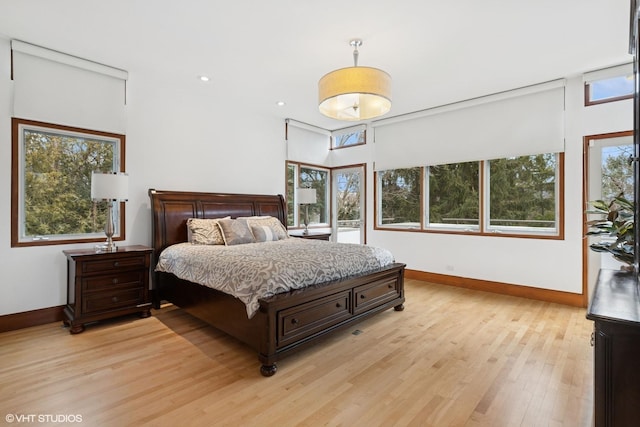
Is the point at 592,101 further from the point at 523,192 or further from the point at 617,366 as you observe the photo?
the point at 617,366

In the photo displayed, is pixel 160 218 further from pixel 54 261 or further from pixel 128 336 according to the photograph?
pixel 128 336

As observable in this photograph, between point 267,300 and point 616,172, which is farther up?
point 616,172

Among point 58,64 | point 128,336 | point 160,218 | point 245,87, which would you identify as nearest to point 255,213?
point 160,218

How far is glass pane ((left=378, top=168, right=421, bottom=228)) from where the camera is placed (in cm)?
536

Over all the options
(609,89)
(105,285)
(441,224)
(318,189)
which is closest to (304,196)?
(318,189)

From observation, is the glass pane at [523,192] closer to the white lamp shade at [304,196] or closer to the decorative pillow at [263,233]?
the white lamp shade at [304,196]

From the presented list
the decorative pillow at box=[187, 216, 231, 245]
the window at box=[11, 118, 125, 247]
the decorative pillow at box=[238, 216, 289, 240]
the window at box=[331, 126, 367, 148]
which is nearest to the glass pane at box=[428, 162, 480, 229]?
the window at box=[331, 126, 367, 148]

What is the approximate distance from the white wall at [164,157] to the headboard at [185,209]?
0.19 metres

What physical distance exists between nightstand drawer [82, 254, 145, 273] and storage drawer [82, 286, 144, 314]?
0.24 m

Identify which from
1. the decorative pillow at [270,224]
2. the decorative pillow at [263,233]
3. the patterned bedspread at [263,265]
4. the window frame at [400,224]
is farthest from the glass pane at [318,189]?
the patterned bedspread at [263,265]

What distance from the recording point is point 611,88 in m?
3.56

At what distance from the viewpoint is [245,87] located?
162 inches

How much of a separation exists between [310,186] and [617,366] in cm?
531

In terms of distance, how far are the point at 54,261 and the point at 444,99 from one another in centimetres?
522
